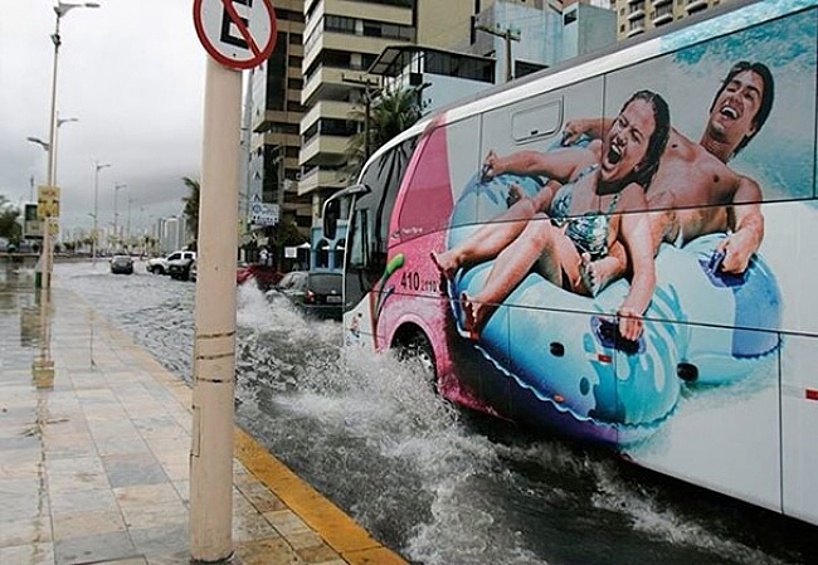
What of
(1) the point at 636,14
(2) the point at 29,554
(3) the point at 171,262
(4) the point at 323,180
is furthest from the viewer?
(1) the point at 636,14

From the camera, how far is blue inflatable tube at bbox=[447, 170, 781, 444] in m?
4.20

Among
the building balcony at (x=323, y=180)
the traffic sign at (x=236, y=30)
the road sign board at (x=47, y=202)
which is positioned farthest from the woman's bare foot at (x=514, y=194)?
the building balcony at (x=323, y=180)

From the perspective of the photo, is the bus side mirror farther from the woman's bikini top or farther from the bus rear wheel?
the woman's bikini top

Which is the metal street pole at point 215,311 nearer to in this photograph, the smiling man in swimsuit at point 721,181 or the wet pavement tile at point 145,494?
the wet pavement tile at point 145,494

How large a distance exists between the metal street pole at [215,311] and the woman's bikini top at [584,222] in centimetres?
262

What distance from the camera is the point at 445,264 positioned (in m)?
6.96

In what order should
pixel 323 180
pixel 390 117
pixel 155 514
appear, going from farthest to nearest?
pixel 323 180 → pixel 390 117 → pixel 155 514

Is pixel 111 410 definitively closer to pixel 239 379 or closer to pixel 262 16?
pixel 239 379

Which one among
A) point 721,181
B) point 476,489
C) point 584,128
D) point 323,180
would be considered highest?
point 323,180

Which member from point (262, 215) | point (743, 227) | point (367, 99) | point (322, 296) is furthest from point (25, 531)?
point (262, 215)

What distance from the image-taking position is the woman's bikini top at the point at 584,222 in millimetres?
5156

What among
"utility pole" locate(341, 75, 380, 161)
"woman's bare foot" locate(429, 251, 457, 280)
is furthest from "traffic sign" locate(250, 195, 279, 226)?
"woman's bare foot" locate(429, 251, 457, 280)

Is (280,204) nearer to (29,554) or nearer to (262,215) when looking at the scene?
(262,215)

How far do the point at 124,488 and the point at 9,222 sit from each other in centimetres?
8534
